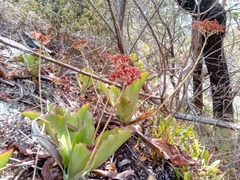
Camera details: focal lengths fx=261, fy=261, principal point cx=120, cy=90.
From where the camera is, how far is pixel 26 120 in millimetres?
1083

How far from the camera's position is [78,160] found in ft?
2.54

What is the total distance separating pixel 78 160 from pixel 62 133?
0.13 m

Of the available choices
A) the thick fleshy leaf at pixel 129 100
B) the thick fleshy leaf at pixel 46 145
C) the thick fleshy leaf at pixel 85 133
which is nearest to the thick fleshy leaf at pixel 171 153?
the thick fleshy leaf at pixel 129 100

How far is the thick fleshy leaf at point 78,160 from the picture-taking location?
758 mm

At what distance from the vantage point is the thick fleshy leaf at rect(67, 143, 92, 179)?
76cm

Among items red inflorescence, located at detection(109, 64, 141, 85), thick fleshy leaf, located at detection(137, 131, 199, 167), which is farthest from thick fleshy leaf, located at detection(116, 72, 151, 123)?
red inflorescence, located at detection(109, 64, 141, 85)

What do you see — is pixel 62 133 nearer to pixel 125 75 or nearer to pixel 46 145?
pixel 46 145

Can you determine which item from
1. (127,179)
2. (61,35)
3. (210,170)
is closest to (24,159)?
(127,179)

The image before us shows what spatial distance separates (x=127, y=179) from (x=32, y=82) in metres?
0.75

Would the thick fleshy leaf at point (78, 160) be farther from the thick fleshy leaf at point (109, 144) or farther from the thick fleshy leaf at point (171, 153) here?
the thick fleshy leaf at point (171, 153)

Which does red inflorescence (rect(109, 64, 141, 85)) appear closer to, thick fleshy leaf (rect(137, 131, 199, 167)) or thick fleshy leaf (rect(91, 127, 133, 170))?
thick fleshy leaf (rect(91, 127, 133, 170))

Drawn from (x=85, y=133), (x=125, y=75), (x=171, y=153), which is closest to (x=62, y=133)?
(x=85, y=133)

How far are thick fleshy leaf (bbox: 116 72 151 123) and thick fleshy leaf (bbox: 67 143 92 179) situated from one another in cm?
35

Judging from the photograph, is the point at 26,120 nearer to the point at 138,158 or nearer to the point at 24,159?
the point at 24,159
